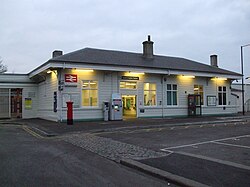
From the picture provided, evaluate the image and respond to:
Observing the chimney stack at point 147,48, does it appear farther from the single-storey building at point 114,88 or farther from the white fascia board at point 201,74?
the white fascia board at point 201,74

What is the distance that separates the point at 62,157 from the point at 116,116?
13281 mm

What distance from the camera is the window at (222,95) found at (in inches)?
1145

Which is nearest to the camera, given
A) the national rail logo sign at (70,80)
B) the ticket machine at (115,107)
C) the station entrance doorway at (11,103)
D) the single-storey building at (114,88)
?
the national rail logo sign at (70,80)

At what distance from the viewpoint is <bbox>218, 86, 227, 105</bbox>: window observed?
2908cm

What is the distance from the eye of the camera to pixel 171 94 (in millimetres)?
25844

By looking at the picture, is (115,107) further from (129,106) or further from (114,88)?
(129,106)

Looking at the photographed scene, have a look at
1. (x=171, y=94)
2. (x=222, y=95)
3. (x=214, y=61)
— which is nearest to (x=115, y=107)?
(x=171, y=94)

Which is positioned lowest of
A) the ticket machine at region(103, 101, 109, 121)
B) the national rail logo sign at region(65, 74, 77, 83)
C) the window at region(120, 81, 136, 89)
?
the ticket machine at region(103, 101, 109, 121)

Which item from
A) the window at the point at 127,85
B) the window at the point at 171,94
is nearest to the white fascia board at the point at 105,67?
the window at the point at 127,85

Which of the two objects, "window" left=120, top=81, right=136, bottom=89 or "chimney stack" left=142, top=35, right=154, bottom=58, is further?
"chimney stack" left=142, top=35, right=154, bottom=58

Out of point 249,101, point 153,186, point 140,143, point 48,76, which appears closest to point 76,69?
point 48,76

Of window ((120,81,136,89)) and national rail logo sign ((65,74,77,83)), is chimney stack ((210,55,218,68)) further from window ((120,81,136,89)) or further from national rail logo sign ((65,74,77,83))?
national rail logo sign ((65,74,77,83))

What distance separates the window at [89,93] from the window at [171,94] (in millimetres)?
7178

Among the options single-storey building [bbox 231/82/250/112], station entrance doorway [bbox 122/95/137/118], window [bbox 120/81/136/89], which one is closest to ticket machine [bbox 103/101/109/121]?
window [bbox 120/81/136/89]
